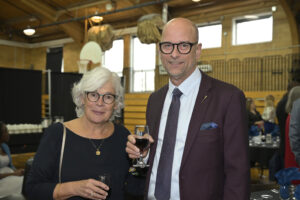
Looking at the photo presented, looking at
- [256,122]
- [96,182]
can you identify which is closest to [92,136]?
[96,182]

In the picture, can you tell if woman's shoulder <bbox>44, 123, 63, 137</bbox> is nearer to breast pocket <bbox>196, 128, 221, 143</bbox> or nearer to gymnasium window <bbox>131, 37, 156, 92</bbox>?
breast pocket <bbox>196, 128, 221, 143</bbox>

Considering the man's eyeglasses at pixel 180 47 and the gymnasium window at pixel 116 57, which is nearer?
the man's eyeglasses at pixel 180 47

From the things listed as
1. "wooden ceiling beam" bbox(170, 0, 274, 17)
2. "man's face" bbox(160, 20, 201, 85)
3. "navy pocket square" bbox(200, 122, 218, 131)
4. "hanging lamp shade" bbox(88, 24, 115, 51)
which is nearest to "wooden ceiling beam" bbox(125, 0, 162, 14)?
"wooden ceiling beam" bbox(170, 0, 274, 17)

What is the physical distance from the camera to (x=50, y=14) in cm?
1445

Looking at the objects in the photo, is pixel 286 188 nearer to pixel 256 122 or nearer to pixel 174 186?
pixel 174 186

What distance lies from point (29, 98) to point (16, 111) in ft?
1.40

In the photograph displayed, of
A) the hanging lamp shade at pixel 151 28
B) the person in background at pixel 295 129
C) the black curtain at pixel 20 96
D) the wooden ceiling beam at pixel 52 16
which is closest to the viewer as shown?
the person in background at pixel 295 129

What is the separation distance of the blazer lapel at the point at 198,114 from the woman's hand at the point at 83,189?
447 mm

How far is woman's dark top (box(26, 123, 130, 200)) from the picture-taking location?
1.91 metres

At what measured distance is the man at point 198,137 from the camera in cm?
163

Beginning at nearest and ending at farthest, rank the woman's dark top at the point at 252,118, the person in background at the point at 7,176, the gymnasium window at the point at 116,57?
the person in background at the point at 7,176
the woman's dark top at the point at 252,118
the gymnasium window at the point at 116,57

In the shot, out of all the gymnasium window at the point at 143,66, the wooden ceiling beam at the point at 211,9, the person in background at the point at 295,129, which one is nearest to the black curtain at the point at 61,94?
the gymnasium window at the point at 143,66

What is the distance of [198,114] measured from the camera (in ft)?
5.61

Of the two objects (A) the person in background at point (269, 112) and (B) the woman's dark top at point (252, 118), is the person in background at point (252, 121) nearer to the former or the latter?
(B) the woman's dark top at point (252, 118)
